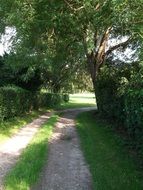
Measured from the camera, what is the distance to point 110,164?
12.1 metres

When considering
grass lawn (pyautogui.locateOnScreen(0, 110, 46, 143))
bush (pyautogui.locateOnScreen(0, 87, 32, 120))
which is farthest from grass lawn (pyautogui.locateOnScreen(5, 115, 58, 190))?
bush (pyautogui.locateOnScreen(0, 87, 32, 120))

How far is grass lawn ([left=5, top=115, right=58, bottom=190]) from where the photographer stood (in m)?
9.39

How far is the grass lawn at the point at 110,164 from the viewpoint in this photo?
9.85 m

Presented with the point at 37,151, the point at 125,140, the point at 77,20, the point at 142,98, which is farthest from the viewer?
the point at 77,20

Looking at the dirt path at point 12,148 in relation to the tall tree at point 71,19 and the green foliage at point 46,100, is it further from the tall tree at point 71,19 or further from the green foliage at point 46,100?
the green foliage at point 46,100

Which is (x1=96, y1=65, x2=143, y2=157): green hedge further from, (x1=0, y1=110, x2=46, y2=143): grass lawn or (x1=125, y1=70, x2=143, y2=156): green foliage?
(x1=0, y1=110, x2=46, y2=143): grass lawn

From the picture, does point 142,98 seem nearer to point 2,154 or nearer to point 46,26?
point 2,154

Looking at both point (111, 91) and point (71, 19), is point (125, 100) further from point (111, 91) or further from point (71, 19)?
point (111, 91)

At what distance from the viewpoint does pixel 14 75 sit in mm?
33844

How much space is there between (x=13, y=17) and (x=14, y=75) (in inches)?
619

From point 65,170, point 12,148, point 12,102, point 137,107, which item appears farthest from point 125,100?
point 12,102

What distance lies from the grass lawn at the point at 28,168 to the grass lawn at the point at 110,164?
1544mm

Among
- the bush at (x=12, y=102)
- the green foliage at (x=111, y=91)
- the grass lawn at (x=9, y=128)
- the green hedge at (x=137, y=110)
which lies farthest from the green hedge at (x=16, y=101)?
the green hedge at (x=137, y=110)

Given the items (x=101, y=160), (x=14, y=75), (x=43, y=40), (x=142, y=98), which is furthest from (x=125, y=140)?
(x=14, y=75)
